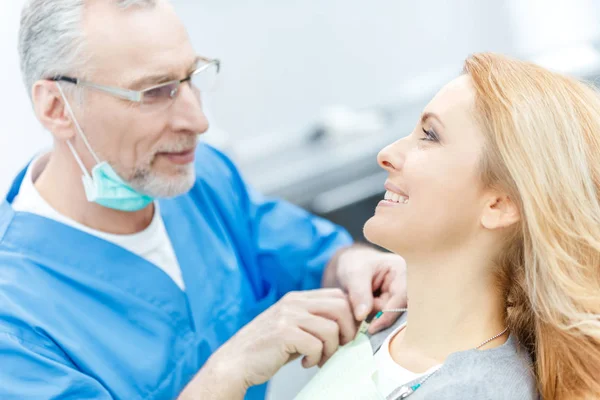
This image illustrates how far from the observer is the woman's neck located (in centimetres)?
113

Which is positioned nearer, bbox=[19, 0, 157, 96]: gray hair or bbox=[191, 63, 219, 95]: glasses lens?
bbox=[19, 0, 157, 96]: gray hair

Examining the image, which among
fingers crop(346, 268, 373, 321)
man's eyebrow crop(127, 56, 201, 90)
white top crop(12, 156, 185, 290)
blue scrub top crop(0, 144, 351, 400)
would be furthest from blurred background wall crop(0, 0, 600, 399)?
fingers crop(346, 268, 373, 321)

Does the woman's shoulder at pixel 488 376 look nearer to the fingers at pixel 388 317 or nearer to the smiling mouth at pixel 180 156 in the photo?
the fingers at pixel 388 317

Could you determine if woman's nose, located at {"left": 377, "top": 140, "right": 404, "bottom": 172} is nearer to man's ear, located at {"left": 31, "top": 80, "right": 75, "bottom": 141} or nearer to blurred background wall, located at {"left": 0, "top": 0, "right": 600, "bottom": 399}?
man's ear, located at {"left": 31, "top": 80, "right": 75, "bottom": 141}

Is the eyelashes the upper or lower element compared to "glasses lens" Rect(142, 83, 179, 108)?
upper

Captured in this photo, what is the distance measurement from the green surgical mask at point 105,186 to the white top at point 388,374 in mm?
578

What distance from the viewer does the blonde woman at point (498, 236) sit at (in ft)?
3.39

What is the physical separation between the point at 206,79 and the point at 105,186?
0.32m

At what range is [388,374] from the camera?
1171 millimetres

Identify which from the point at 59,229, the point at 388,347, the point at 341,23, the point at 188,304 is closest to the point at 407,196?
the point at 388,347

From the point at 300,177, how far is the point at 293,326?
1239mm

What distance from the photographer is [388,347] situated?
4.08ft

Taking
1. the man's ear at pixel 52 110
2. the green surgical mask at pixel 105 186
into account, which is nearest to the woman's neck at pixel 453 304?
the green surgical mask at pixel 105 186

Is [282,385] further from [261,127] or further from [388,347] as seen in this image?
[261,127]
